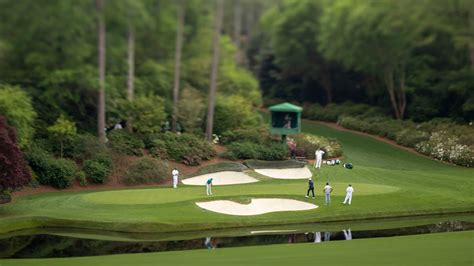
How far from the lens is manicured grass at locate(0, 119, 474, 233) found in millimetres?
27922

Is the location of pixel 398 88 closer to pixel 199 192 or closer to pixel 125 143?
pixel 125 143

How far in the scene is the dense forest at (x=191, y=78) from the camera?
→ 131 ft

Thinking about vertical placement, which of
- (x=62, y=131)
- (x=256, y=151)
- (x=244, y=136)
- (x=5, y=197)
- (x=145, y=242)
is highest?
(x=62, y=131)

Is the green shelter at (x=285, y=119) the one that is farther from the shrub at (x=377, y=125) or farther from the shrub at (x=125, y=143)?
the shrub at (x=377, y=125)

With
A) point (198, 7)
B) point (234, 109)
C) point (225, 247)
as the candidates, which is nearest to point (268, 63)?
point (198, 7)

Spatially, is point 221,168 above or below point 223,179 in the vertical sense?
above

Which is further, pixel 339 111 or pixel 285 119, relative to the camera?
pixel 339 111

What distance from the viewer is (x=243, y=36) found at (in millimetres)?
103438

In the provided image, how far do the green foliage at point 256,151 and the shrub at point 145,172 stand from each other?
546 cm

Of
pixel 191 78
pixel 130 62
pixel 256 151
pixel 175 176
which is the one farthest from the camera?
pixel 191 78

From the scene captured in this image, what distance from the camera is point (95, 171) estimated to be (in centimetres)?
3628

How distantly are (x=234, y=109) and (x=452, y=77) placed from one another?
19671mm

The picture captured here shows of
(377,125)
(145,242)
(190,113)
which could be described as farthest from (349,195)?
(377,125)

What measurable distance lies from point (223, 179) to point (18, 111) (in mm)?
11477
